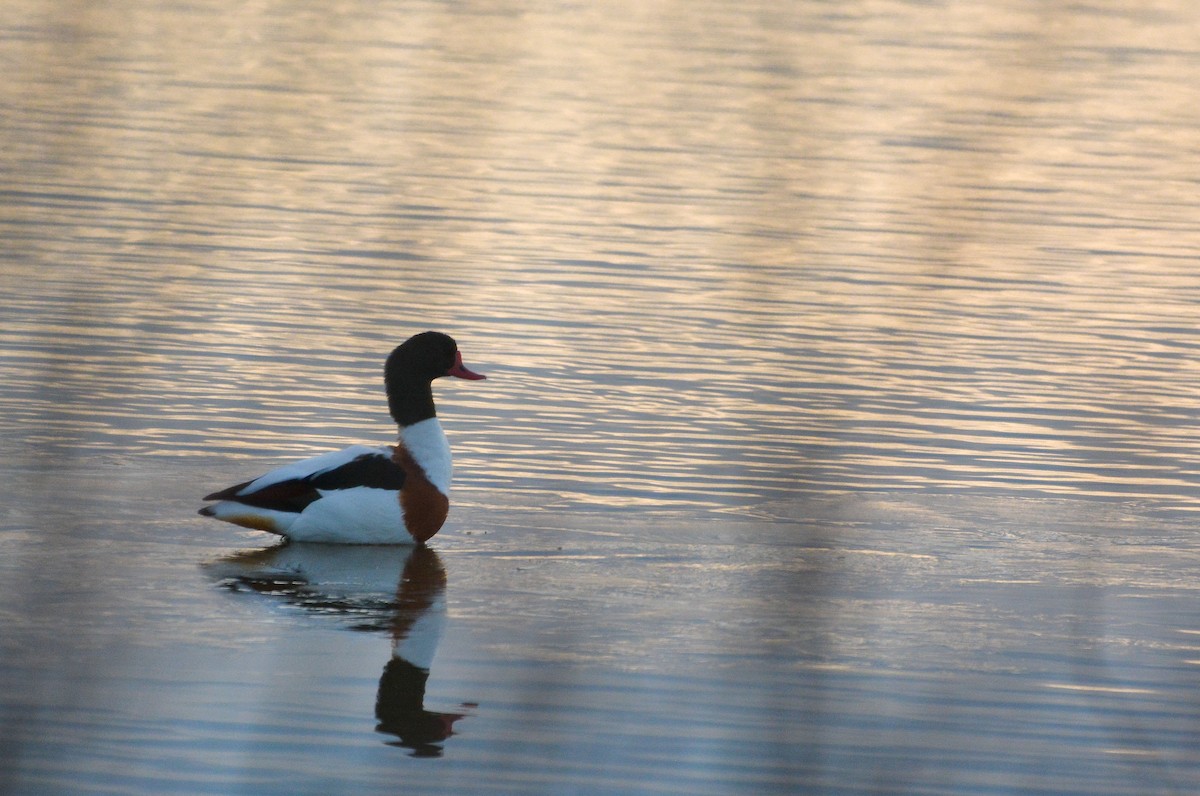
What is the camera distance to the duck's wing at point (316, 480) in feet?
26.1

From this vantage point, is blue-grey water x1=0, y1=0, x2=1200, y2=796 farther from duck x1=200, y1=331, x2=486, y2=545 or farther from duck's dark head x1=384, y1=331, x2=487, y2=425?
duck's dark head x1=384, y1=331, x2=487, y2=425

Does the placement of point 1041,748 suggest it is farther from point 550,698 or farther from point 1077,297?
point 1077,297

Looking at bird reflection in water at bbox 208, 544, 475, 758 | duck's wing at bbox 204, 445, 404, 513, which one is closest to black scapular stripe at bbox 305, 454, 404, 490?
duck's wing at bbox 204, 445, 404, 513

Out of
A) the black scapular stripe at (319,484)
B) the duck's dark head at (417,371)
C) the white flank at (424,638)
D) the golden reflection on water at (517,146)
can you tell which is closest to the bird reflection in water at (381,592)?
the white flank at (424,638)

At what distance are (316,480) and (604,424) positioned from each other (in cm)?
249

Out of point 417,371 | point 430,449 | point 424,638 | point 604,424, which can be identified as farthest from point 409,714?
point 604,424

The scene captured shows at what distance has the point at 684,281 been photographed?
Answer: 13.0 meters

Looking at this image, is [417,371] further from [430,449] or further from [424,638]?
[424,638]

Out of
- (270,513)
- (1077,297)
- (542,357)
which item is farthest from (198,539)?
(1077,297)

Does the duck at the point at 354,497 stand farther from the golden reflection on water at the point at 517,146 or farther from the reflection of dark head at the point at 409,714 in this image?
the golden reflection on water at the point at 517,146

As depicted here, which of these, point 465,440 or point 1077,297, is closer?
point 465,440

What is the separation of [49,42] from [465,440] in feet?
25.3

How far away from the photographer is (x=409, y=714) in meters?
5.55

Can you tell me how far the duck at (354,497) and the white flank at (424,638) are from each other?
0.94 metres
